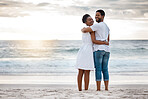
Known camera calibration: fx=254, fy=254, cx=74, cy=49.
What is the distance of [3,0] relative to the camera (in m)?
19.7

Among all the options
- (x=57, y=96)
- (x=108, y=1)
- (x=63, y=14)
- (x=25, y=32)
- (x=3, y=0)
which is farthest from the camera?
(x=25, y=32)

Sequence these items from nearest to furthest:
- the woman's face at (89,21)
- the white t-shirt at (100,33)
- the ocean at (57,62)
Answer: the white t-shirt at (100,33)
the woman's face at (89,21)
the ocean at (57,62)

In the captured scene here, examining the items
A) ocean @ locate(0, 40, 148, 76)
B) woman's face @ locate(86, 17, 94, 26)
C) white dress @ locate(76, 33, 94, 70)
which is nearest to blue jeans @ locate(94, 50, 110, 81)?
white dress @ locate(76, 33, 94, 70)

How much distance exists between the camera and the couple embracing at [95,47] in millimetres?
5012

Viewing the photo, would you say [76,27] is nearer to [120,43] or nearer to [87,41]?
[120,43]

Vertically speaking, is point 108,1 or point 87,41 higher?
point 108,1

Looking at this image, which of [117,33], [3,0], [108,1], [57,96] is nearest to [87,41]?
[57,96]

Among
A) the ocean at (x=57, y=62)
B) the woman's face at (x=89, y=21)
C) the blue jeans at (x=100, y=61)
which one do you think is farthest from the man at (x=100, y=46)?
the ocean at (x=57, y=62)

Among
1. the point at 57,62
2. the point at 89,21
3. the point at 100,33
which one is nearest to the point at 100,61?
the point at 100,33

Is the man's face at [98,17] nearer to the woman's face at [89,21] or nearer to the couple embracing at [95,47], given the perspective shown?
the couple embracing at [95,47]

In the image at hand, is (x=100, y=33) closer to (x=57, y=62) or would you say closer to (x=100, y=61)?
(x=100, y=61)

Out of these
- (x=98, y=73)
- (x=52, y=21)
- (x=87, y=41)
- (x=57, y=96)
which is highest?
(x=52, y=21)

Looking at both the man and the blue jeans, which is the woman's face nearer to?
the man

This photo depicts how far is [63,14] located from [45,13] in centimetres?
206
